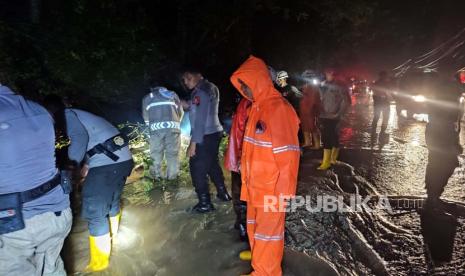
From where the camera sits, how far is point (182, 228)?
4457 mm

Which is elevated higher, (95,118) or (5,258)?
(95,118)

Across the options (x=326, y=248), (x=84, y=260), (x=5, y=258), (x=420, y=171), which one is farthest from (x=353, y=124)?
(x=5, y=258)

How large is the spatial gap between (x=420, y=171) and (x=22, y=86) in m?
7.89

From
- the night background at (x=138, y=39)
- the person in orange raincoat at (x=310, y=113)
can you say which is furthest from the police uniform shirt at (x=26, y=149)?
the person in orange raincoat at (x=310, y=113)

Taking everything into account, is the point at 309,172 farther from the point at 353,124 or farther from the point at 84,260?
the point at 353,124

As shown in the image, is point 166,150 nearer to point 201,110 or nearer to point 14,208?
point 201,110

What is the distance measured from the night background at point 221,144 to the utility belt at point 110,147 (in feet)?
1.32

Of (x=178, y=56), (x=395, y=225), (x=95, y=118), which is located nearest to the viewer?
(x=95, y=118)

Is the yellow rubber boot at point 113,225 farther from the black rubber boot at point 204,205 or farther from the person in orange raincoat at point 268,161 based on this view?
the person in orange raincoat at point 268,161

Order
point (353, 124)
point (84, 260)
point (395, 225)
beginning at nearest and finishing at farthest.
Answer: point (84, 260), point (395, 225), point (353, 124)

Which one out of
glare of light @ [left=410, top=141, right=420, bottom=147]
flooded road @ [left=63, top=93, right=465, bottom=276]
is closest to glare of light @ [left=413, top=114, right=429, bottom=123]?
glare of light @ [left=410, top=141, right=420, bottom=147]

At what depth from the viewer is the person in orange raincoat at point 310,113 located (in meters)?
7.90

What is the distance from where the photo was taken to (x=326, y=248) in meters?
3.90

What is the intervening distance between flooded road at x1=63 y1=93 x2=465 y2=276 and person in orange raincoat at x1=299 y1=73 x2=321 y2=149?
129 cm
